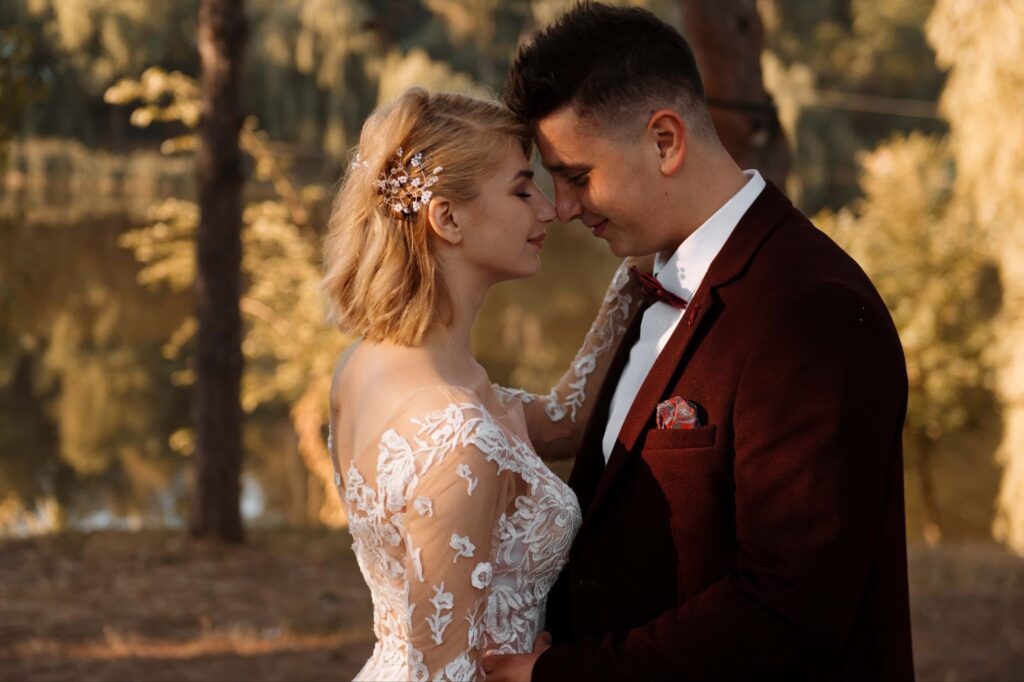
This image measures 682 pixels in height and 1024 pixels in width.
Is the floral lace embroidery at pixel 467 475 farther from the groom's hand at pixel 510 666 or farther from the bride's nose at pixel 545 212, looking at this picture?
the bride's nose at pixel 545 212

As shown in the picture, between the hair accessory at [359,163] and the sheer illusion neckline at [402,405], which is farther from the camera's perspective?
the hair accessory at [359,163]

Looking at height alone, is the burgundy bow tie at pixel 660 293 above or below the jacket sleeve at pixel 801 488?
above

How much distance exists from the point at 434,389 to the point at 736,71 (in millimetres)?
2647

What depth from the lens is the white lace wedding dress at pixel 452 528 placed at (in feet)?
6.36

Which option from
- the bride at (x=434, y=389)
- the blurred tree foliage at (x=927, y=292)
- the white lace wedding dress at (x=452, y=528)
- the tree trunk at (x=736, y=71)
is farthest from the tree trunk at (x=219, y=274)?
the blurred tree foliage at (x=927, y=292)

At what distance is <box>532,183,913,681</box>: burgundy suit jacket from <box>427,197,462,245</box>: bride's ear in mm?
461

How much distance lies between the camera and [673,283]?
218 centimetres

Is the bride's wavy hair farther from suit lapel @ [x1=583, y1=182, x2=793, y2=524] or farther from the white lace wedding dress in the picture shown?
suit lapel @ [x1=583, y1=182, x2=793, y2=524]

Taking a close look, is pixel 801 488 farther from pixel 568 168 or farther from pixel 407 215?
pixel 407 215

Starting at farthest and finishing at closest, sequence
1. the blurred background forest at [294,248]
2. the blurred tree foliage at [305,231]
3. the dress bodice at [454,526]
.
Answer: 1. the blurred tree foliage at [305,231]
2. the blurred background forest at [294,248]
3. the dress bodice at [454,526]

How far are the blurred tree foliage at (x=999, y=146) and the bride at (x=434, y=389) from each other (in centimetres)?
1015

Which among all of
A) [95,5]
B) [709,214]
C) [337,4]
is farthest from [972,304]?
[709,214]

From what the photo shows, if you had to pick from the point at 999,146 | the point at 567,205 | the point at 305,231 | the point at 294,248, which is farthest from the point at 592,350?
the point at 999,146

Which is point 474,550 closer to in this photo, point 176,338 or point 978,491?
point 176,338
